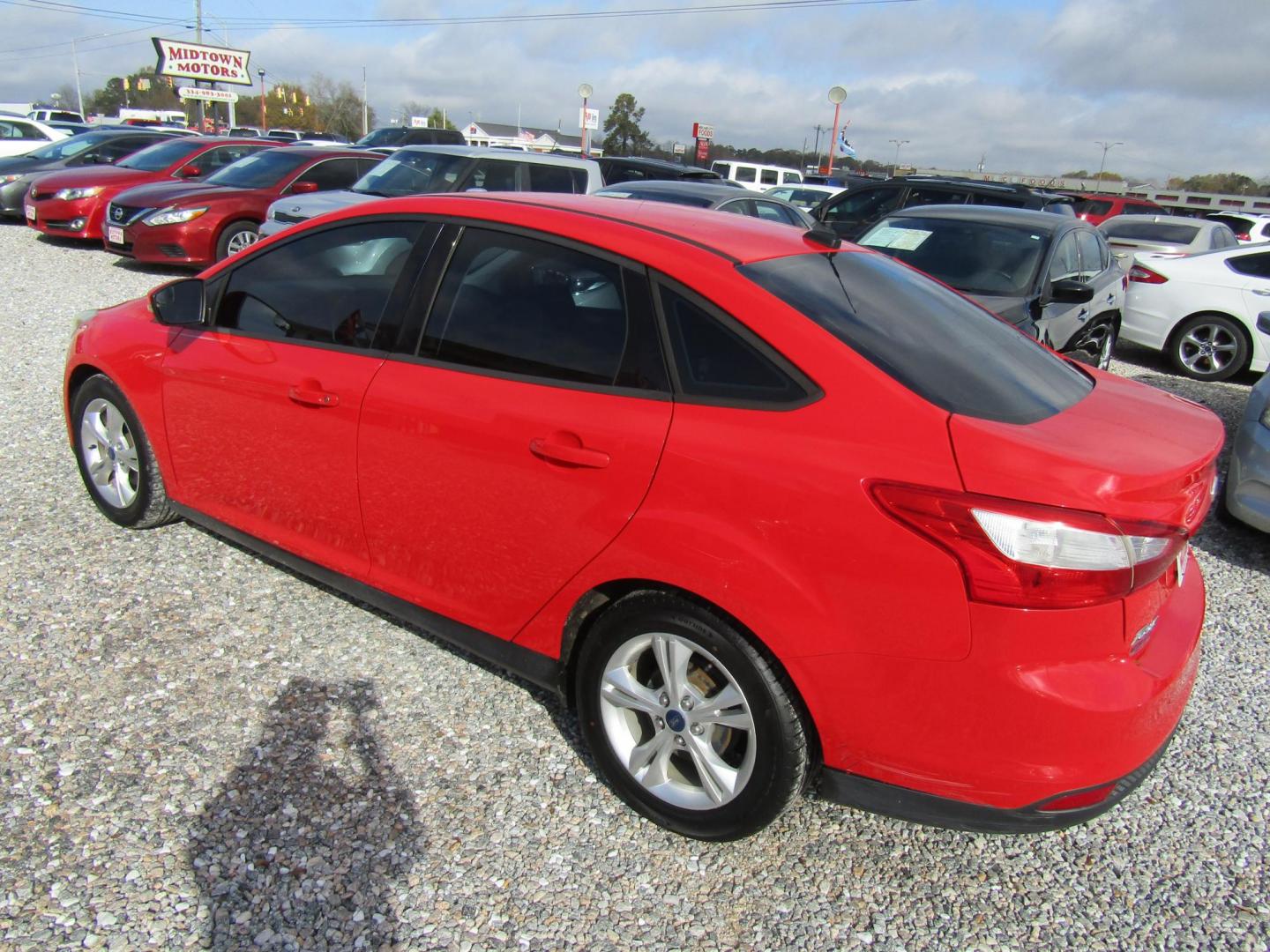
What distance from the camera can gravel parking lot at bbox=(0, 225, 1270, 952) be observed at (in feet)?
7.41

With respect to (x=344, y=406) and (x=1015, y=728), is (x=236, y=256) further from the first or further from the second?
(x=1015, y=728)

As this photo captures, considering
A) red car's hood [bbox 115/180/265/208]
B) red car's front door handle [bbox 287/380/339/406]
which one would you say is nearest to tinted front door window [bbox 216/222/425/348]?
red car's front door handle [bbox 287/380/339/406]

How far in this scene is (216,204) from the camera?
425 inches

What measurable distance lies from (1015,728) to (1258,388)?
4.40 meters

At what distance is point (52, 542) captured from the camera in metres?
4.05

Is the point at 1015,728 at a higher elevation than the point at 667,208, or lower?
lower

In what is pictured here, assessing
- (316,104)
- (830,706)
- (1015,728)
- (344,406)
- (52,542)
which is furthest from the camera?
(316,104)

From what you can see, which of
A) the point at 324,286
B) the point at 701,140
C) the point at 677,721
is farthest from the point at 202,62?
the point at 677,721

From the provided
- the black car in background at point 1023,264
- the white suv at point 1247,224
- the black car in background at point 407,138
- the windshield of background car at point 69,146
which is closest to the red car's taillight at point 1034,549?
the black car in background at point 1023,264

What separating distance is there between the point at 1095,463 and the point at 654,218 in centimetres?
149

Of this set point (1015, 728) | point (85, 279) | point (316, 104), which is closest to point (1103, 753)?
point (1015, 728)

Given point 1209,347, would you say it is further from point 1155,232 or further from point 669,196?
point 669,196

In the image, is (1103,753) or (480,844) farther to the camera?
(480,844)

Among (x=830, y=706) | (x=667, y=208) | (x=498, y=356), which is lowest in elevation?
(x=830, y=706)
